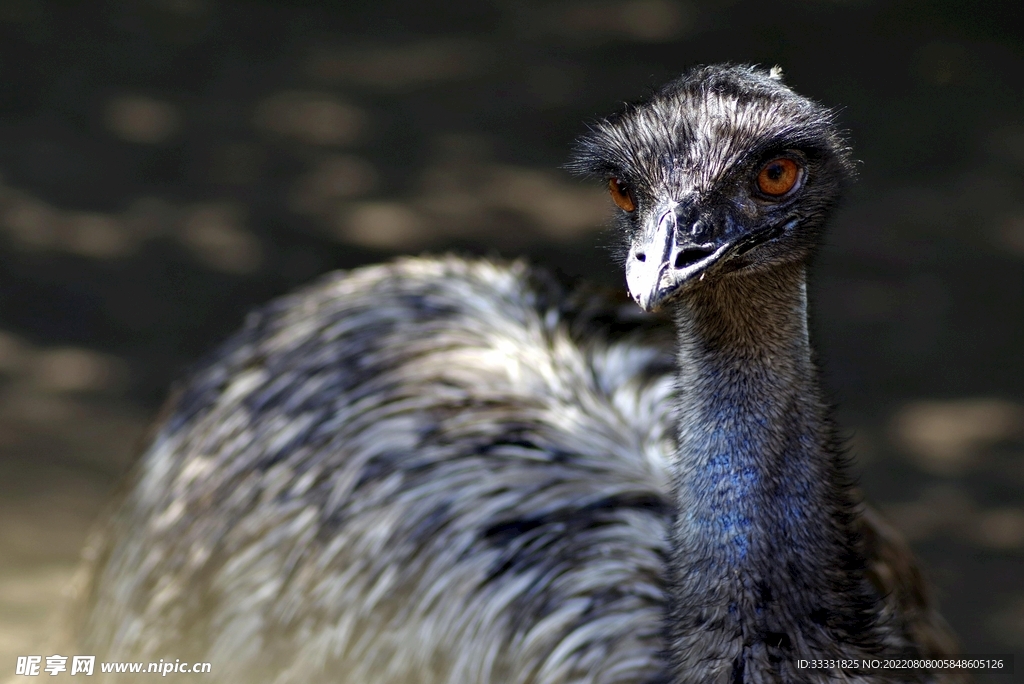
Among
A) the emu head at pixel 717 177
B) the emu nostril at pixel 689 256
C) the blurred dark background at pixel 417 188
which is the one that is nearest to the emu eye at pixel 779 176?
the emu head at pixel 717 177

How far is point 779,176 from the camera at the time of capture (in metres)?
1.45

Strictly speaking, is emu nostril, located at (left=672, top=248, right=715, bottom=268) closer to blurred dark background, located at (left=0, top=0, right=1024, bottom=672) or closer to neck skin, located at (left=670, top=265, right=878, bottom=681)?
neck skin, located at (left=670, top=265, right=878, bottom=681)

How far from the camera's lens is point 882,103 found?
4211 mm

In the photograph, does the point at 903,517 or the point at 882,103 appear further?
the point at 882,103

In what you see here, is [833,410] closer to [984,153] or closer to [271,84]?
[984,153]

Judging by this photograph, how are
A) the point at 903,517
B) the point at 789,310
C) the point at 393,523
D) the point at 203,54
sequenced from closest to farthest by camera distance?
1. the point at 789,310
2. the point at 393,523
3. the point at 903,517
4. the point at 203,54

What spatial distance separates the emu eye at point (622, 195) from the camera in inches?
59.4

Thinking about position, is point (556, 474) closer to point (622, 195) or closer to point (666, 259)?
point (622, 195)

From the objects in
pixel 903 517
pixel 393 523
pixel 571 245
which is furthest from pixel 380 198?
pixel 393 523

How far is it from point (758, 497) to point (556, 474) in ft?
2.21

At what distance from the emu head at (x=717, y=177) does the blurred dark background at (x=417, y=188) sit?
1.93 m

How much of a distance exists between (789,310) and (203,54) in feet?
11.4

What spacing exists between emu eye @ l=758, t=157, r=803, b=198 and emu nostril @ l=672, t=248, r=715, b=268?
0.40 feet

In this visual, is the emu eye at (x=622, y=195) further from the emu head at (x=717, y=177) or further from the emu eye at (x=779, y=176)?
the emu eye at (x=779, y=176)
